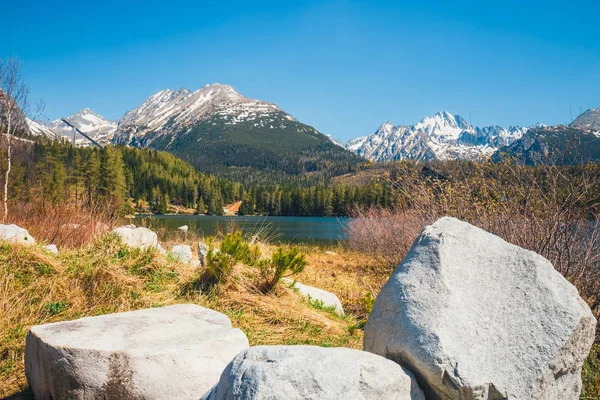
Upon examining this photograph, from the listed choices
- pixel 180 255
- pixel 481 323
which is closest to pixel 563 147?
pixel 481 323

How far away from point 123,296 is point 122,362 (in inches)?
114

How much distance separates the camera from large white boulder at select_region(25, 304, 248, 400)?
328cm

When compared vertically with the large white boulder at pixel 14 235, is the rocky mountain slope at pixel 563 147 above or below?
above

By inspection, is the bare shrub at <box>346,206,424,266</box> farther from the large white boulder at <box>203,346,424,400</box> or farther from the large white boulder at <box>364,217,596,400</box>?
the large white boulder at <box>203,346,424,400</box>

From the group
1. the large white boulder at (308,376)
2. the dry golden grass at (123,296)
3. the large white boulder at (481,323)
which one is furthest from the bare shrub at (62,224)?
the large white boulder at (481,323)

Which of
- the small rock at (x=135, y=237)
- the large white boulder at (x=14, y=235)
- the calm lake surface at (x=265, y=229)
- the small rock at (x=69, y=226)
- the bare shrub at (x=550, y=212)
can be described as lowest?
the calm lake surface at (x=265, y=229)

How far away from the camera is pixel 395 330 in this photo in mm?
2953

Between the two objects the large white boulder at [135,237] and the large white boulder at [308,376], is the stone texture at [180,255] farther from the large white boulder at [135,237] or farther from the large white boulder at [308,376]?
the large white boulder at [308,376]

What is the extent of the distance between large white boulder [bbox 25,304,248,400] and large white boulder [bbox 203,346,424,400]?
1.03m

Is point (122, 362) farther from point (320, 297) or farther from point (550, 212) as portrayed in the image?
point (550, 212)

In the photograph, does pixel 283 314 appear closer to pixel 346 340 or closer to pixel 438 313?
pixel 346 340

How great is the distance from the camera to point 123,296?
593 centimetres

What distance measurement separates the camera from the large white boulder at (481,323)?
262 cm

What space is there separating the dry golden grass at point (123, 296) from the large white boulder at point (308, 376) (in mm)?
3122
